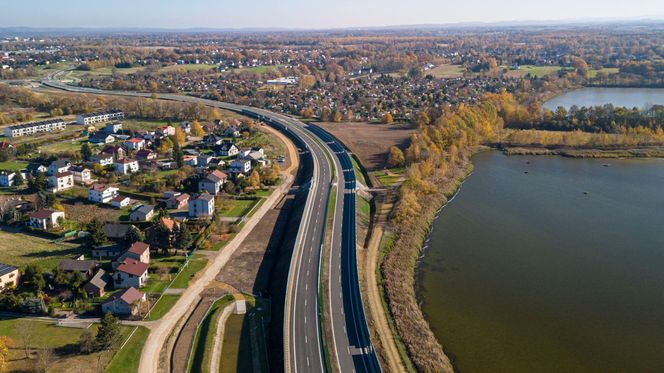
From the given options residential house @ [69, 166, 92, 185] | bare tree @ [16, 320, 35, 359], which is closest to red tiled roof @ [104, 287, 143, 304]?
bare tree @ [16, 320, 35, 359]

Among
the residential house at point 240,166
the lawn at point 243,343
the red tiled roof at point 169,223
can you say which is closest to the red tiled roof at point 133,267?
the red tiled roof at point 169,223

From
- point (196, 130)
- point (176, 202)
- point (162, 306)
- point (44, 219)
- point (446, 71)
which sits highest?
point (446, 71)

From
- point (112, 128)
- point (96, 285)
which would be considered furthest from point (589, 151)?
point (112, 128)

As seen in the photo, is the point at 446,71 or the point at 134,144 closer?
the point at 134,144

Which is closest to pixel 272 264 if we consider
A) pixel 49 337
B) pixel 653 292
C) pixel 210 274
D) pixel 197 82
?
pixel 210 274

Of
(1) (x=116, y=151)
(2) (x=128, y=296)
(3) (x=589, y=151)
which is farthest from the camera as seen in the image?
(3) (x=589, y=151)

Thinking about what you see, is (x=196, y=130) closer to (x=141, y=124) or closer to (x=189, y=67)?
(x=141, y=124)

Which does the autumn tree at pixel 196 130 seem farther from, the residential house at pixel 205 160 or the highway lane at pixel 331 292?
the highway lane at pixel 331 292
